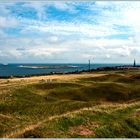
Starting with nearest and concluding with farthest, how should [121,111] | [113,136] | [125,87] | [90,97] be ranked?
[113,136] < [121,111] < [90,97] < [125,87]

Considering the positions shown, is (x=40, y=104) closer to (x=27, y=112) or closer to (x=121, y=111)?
(x=27, y=112)

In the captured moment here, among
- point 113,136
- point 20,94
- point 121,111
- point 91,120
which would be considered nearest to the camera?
point 113,136

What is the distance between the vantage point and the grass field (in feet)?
79.3

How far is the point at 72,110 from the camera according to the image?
4175 centimetres

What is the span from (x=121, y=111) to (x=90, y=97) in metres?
21.5

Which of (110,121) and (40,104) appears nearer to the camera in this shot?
(110,121)

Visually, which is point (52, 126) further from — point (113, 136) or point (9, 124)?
point (9, 124)

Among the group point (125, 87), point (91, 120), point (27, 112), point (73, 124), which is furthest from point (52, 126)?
point (125, 87)

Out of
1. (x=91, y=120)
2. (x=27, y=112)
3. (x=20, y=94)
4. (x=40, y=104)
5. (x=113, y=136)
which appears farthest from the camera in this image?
(x=20, y=94)

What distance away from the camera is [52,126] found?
79.6 ft

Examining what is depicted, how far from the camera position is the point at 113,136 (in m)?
24.0

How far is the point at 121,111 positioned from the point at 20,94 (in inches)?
770

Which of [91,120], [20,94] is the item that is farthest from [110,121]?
[20,94]

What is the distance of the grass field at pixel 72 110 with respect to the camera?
24.2 metres
